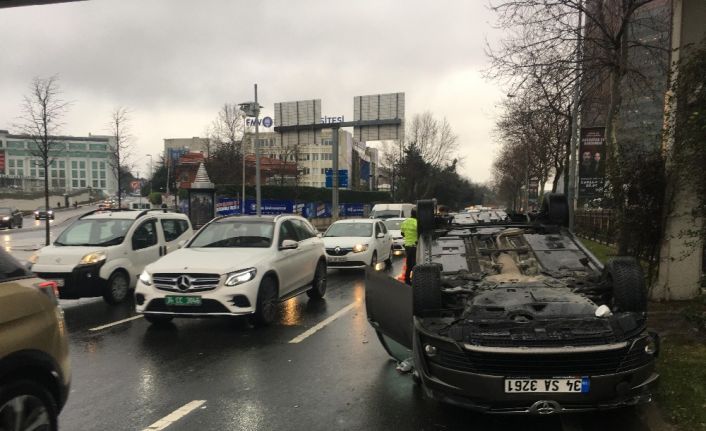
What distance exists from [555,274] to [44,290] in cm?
442

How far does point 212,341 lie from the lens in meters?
6.98

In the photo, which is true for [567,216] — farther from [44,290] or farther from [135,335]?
[135,335]

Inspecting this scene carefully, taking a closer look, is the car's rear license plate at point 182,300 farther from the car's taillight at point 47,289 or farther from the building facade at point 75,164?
the building facade at point 75,164

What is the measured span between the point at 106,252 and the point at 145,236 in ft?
3.86

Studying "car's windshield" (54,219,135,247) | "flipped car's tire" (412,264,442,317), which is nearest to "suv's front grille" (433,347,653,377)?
"flipped car's tire" (412,264,442,317)

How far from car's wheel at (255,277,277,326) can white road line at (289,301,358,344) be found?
0.62m

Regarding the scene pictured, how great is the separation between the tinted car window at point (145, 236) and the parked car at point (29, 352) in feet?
23.3

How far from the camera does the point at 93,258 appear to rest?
931cm

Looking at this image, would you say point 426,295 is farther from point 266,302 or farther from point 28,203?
point 28,203

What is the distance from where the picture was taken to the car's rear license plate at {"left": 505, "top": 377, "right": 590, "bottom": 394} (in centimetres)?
356

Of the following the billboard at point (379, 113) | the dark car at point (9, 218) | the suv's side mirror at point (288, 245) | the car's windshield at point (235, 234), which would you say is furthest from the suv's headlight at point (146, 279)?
the dark car at point (9, 218)

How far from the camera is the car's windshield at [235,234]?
845 centimetres

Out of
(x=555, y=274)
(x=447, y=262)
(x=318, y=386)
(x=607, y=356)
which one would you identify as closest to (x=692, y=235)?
(x=555, y=274)

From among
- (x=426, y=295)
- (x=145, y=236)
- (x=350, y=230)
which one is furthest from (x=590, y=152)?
(x=426, y=295)
